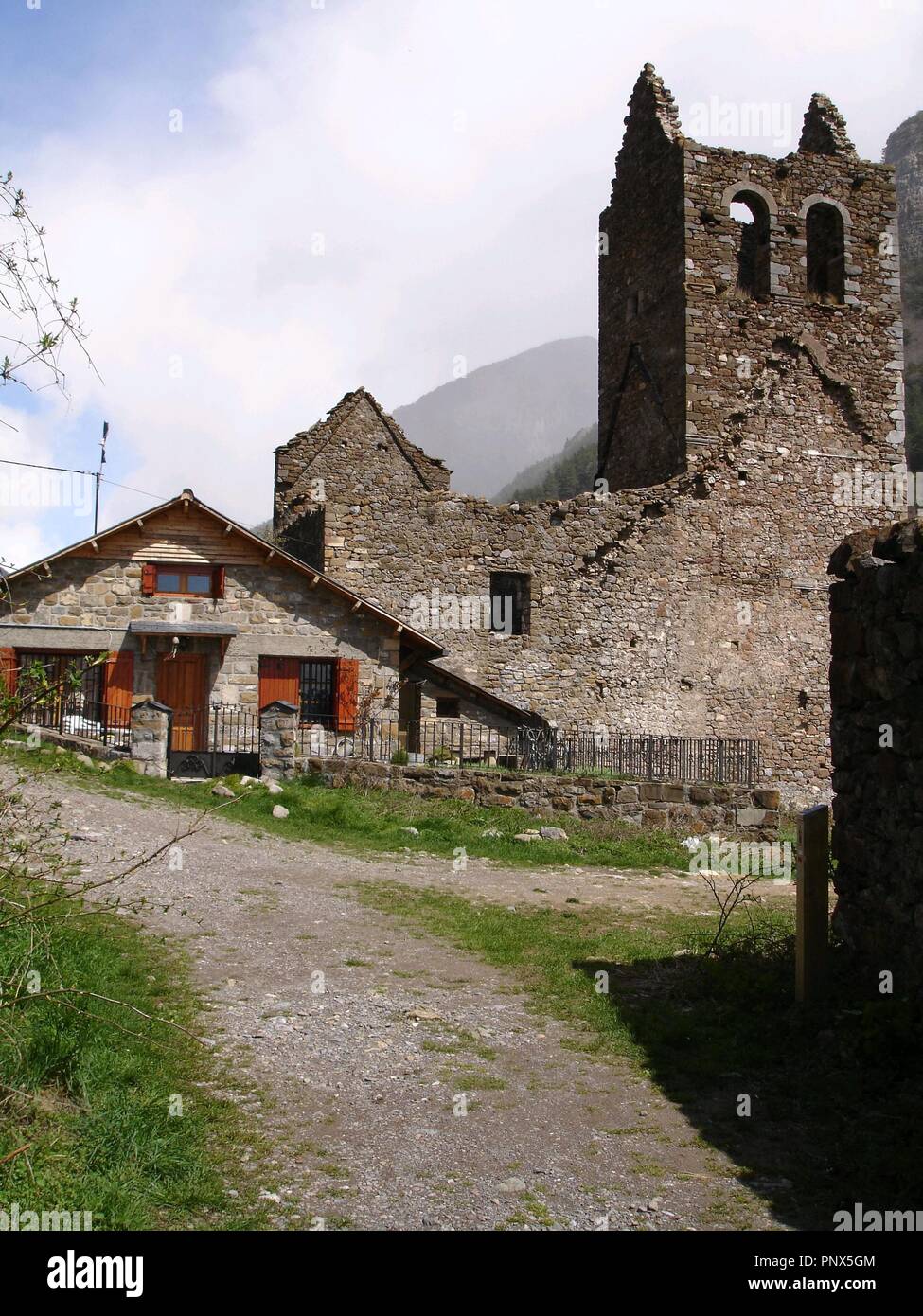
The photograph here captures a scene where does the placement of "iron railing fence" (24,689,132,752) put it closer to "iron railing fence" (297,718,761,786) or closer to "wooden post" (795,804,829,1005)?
"iron railing fence" (297,718,761,786)

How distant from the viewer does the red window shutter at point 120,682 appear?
18641 mm

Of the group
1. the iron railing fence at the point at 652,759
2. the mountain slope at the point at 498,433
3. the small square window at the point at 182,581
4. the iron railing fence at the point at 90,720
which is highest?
the mountain slope at the point at 498,433

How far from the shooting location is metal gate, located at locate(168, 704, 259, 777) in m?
16.2

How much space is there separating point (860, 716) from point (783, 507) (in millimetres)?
16865

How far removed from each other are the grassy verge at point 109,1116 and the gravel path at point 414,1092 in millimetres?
233

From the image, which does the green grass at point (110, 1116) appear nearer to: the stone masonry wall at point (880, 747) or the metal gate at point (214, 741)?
the stone masonry wall at point (880, 747)

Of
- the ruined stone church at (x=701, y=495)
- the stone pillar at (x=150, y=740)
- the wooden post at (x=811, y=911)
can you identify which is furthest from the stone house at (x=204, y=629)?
the wooden post at (x=811, y=911)

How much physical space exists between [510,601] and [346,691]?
4108 millimetres

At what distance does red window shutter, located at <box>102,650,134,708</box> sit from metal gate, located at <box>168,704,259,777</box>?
3.08 feet

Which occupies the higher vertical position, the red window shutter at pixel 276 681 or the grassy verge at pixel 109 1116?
the red window shutter at pixel 276 681

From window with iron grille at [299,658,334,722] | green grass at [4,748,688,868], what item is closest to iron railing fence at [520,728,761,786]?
green grass at [4,748,688,868]

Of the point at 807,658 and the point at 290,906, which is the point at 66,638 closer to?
the point at 290,906

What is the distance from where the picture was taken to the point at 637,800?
14.2 meters

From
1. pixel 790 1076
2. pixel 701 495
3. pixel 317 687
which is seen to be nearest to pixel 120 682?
pixel 317 687
